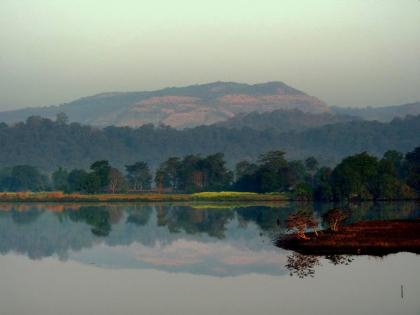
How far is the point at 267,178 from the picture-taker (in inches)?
5103

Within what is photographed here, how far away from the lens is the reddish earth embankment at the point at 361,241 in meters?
49.9

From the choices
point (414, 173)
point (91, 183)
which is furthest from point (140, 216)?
point (414, 173)

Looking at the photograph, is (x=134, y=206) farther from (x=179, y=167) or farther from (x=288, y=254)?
(x=288, y=254)

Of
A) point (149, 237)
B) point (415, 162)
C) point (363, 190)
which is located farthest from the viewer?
point (415, 162)

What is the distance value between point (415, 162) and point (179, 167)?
40646mm

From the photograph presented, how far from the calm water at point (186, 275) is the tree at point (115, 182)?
62.0 metres

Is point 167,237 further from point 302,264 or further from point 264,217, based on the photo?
point 302,264

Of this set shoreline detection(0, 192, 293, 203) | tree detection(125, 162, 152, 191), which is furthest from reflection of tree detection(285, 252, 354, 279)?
tree detection(125, 162, 152, 191)

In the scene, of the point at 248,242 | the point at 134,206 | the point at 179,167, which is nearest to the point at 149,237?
the point at 248,242

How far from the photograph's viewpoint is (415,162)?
422ft

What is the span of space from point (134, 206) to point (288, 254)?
6760 centimetres

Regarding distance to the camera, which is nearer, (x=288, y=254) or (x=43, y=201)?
(x=288, y=254)

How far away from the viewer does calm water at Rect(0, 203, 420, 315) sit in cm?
3591

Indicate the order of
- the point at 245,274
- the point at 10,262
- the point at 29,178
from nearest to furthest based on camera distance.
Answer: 1. the point at 245,274
2. the point at 10,262
3. the point at 29,178
